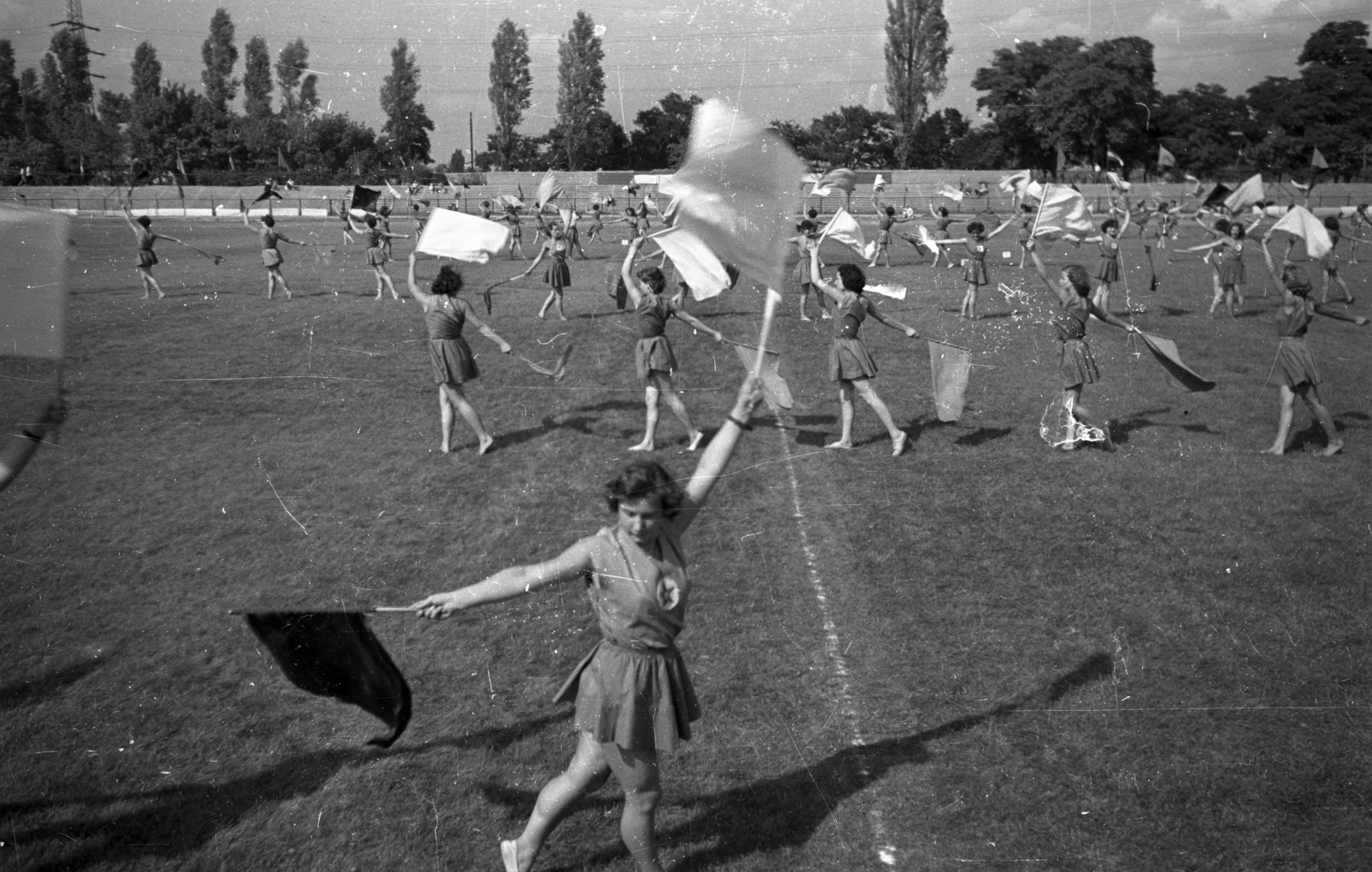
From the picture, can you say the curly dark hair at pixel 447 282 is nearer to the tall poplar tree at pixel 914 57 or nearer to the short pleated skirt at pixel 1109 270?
the tall poplar tree at pixel 914 57

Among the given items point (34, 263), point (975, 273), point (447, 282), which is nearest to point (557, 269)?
point (975, 273)

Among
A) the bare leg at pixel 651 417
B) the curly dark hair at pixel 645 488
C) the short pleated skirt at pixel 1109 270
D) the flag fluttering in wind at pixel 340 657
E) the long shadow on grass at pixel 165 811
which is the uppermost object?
the curly dark hair at pixel 645 488

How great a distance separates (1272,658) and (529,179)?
91.7 feet

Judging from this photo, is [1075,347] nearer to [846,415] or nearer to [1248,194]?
[846,415]

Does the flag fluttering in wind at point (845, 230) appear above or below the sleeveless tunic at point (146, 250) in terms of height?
above

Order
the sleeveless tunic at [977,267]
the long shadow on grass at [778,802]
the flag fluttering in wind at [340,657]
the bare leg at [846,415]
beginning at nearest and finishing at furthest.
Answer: the flag fluttering in wind at [340,657] < the long shadow on grass at [778,802] < the bare leg at [846,415] < the sleeveless tunic at [977,267]

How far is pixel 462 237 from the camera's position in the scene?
7.21 metres

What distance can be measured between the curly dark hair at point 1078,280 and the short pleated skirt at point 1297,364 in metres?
1.93

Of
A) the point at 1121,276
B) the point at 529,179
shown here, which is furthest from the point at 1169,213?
the point at 529,179

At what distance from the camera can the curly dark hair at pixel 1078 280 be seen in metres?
10.4

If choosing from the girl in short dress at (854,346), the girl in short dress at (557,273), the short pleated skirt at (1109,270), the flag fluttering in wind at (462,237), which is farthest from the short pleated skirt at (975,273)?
the flag fluttering in wind at (462,237)

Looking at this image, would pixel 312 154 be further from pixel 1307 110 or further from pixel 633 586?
pixel 1307 110

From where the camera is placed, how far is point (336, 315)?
19.3m

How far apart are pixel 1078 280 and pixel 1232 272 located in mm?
12071
